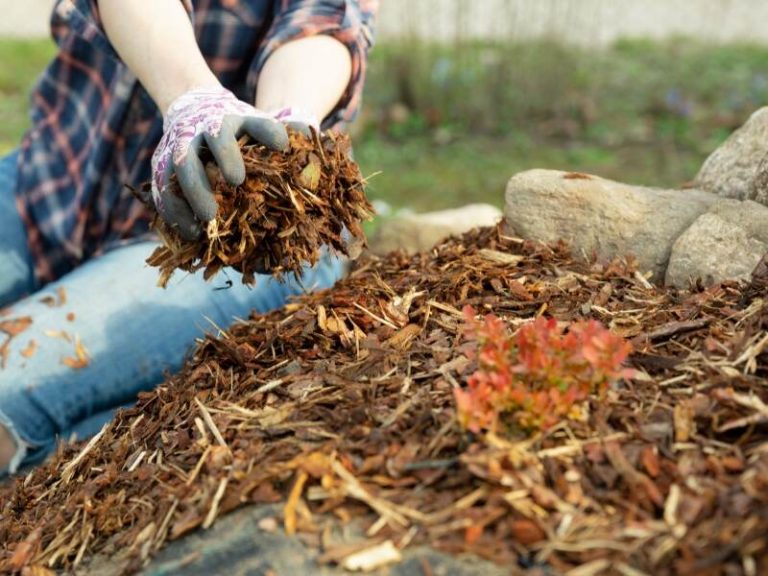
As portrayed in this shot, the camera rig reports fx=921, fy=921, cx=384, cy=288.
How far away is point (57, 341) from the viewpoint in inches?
117

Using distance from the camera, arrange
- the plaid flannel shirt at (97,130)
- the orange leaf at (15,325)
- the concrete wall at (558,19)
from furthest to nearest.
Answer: the concrete wall at (558,19) → the plaid flannel shirt at (97,130) → the orange leaf at (15,325)

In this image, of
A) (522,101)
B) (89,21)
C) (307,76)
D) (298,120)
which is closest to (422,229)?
(307,76)

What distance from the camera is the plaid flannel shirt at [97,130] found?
3.21 meters

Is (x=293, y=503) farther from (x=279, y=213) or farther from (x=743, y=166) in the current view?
(x=743, y=166)

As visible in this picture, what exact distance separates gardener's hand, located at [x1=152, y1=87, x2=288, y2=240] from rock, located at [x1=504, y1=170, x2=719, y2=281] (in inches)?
33.1

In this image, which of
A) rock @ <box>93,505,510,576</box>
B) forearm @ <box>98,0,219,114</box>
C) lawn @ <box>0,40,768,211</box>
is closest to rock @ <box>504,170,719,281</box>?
forearm @ <box>98,0,219,114</box>

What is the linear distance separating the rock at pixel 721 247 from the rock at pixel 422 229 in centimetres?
149

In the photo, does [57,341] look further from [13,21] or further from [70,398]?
[13,21]

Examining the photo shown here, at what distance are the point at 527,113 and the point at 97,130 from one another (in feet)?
14.6

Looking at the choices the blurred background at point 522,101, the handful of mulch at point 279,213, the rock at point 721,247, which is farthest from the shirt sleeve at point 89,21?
the blurred background at point 522,101

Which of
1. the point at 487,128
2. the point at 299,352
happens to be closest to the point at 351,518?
the point at 299,352

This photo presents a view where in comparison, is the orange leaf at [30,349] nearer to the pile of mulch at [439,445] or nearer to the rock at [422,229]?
the pile of mulch at [439,445]

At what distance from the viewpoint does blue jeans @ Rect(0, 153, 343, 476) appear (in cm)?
290

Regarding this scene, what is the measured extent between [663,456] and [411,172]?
5055 mm
